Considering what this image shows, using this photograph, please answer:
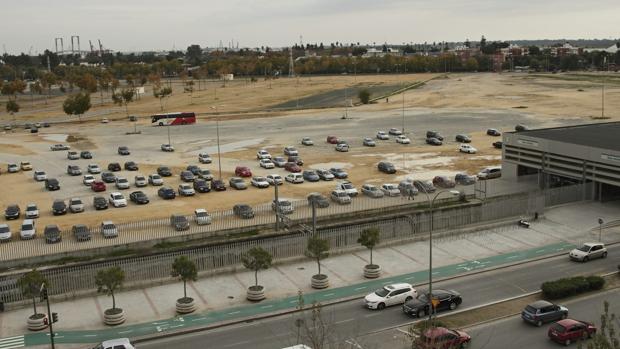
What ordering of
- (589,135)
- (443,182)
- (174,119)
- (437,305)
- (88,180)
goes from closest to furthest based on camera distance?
(437,305)
(589,135)
(443,182)
(88,180)
(174,119)

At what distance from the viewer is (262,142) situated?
76.9m

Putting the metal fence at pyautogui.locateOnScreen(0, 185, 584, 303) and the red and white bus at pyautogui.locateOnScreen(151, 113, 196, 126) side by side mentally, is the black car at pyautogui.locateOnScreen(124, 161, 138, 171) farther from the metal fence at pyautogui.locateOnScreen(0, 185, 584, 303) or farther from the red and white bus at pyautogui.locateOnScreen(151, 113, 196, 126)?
the red and white bus at pyautogui.locateOnScreen(151, 113, 196, 126)

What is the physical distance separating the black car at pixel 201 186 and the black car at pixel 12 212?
1294 centimetres

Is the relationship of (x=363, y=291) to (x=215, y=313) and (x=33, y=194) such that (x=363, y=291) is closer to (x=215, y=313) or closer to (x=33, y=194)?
(x=215, y=313)

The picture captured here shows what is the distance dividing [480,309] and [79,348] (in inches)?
622

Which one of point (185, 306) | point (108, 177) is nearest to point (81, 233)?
point (185, 306)

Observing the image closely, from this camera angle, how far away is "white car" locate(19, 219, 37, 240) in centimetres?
3912

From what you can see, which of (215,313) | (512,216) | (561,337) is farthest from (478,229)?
(215,313)

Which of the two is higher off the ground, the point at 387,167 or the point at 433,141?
the point at 433,141

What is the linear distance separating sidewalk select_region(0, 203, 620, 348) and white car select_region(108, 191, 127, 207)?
18070 mm

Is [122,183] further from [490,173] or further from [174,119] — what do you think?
[174,119]

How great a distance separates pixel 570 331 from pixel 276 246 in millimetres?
15303

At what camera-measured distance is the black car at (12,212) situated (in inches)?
1747

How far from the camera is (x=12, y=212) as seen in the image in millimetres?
44625
